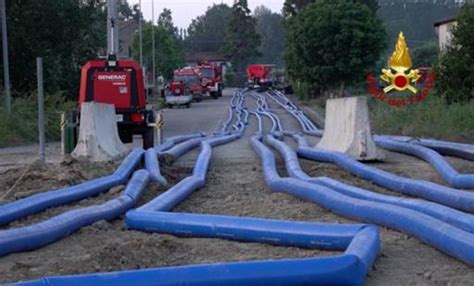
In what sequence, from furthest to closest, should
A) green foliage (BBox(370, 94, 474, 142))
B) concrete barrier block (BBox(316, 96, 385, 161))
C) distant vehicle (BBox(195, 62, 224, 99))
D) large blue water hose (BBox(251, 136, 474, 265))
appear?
distant vehicle (BBox(195, 62, 224, 99)) < green foliage (BBox(370, 94, 474, 142)) < concrete barrier block (BBox(316, 96, 385, 161)) < large blue water hose (BBox(251, 136, 474, 265))

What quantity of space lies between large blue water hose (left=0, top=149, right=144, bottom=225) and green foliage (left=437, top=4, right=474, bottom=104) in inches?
588

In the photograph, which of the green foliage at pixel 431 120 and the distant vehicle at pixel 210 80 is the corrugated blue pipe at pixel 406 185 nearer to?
the green foliage at pixel 431 120

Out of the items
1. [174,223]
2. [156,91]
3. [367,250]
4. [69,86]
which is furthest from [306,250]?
[156,91]

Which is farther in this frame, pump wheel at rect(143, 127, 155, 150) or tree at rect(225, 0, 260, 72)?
tree at rect(225, 0, 260, 72)

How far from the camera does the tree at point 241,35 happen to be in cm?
12069

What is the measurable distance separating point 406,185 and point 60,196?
4.83 meters

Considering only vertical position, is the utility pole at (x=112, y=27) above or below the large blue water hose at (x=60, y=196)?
above

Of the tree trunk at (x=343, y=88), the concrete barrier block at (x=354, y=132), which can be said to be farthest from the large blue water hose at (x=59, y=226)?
the tree trunk at (x=343, y=88)

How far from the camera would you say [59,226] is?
9.07m

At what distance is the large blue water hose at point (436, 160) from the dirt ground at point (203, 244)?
23cm

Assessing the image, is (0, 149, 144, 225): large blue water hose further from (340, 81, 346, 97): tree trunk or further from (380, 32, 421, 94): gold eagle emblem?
(340, 81, 346, 97): tree trunk

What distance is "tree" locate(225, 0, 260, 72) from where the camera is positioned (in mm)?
120688

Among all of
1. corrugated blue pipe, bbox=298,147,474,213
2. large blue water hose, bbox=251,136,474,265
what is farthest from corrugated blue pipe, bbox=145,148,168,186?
corrugated blue pipe, bbox=298,147,474,213

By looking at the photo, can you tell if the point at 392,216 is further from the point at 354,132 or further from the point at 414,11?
the point at 414,11
